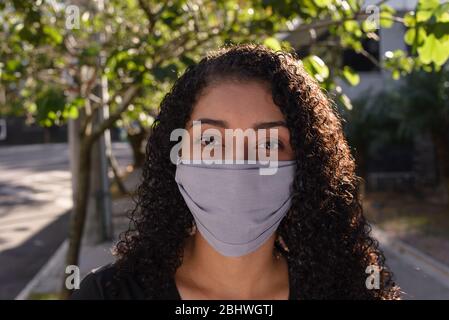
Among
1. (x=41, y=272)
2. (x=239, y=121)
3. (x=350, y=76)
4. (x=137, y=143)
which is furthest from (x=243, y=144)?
(x=137, y=143)

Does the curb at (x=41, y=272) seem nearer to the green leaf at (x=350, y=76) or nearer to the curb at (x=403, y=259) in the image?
the curb at (x=403, y=259)

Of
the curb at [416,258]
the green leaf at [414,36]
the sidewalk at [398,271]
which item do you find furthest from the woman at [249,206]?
the curb at [416,258]

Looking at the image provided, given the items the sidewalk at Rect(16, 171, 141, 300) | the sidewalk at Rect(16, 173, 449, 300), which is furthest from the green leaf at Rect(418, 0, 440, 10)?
the sidewalk at Rect(16, 173, 449, 300)

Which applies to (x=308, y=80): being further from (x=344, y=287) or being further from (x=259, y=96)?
(x=344, y=287)

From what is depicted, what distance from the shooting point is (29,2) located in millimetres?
3480

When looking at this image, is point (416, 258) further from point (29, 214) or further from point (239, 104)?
point (29, 214)

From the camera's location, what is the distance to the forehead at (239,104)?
1.65 metres

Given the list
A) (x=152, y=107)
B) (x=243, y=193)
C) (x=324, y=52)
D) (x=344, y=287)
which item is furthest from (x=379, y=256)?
(x=152, y=107)

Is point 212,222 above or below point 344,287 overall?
above

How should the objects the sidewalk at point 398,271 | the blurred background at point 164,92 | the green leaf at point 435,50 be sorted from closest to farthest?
the green leaf at point 435,50
the blurred background at point 164,92
the sidewalk at point 398,271

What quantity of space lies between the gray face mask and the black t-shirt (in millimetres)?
191

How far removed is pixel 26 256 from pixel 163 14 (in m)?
5.57

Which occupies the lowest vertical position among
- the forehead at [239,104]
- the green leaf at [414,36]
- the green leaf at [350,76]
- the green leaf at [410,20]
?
the forehead at [239,104]

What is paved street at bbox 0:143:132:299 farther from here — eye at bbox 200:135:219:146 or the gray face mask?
eye at bbox 200:135:219:146
